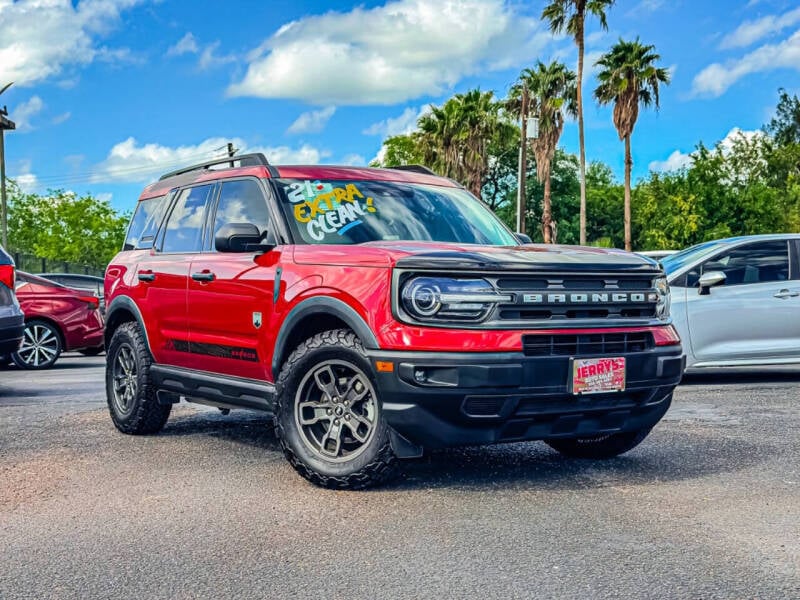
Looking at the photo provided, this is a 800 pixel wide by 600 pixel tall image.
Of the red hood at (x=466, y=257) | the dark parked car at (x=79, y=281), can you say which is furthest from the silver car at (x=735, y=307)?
the dark parked car at (x=79, y=281)

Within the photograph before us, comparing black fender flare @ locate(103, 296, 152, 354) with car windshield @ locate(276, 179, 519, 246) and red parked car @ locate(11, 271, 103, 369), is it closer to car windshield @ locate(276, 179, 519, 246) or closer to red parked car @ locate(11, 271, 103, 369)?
car windshield @ locate(276, 179, 519, 246)

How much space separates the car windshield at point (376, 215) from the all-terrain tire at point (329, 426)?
0.83 m

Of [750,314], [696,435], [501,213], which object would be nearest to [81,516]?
[696,435]

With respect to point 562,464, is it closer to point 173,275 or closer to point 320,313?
point 320,313

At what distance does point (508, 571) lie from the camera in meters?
4.05

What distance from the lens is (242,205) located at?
22.1 ft

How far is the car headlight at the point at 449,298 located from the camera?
17.0 feet

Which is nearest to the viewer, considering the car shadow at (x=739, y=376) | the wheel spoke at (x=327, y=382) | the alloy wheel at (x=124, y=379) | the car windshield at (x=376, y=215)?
the wheel spoke at (x=327, y=382)

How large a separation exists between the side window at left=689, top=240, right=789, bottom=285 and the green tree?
273ft

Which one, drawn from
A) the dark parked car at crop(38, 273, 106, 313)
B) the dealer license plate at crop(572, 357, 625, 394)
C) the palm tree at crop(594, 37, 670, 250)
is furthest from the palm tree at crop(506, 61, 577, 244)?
the dealer license plate at crop(572, 357, 625, 394)

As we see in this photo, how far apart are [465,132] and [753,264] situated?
39958mm

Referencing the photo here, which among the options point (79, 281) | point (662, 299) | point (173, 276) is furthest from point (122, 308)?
point (79, 281)

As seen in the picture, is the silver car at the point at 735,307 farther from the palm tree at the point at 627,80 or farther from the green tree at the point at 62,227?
the green tree at the point at 62,227

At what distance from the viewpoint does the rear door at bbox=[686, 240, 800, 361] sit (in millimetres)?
10578
